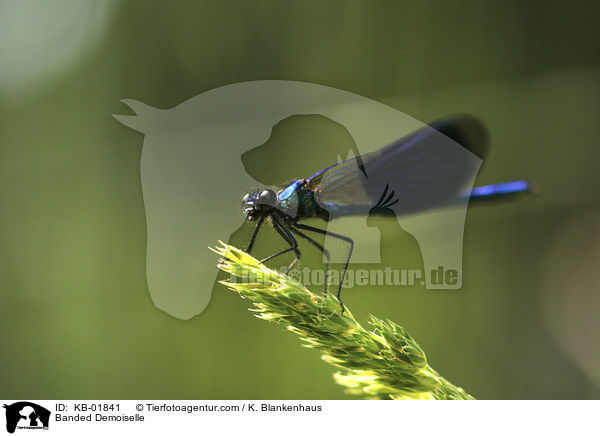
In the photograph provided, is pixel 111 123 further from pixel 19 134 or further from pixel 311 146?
pixel 311 146

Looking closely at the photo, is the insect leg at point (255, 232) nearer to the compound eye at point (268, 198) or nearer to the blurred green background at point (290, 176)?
the compound eye at point (268, 198)

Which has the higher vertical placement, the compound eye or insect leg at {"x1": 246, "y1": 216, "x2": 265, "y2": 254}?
the compound eye

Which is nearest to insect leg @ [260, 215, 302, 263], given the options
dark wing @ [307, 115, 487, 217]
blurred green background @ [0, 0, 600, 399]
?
dark wing @ [307, 115, 487, 217]

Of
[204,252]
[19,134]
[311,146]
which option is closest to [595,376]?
[311,146]

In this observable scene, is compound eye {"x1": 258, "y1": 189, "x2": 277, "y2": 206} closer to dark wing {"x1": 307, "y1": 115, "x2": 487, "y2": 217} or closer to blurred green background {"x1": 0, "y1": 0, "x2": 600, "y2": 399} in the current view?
dark wing {"x1": 307, "y1": 115, "x2": 487, "y2": 217}

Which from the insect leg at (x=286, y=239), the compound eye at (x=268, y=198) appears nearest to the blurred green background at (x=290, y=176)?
the insect leg at (x=286, y=239)
